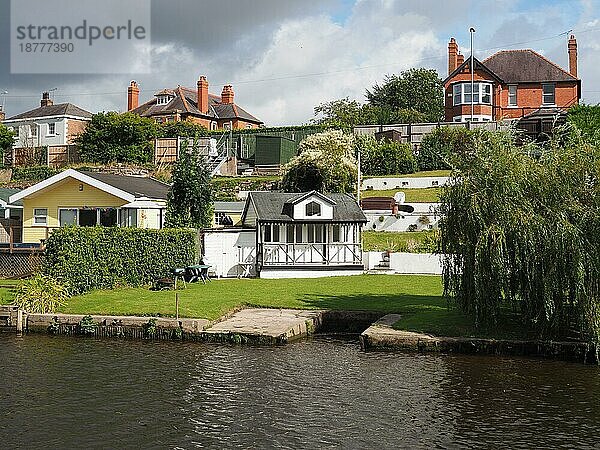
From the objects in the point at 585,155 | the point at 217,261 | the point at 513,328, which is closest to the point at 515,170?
the point at 585,155

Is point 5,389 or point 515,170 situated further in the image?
Answer: point 515,170

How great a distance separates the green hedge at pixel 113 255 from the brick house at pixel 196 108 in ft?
157

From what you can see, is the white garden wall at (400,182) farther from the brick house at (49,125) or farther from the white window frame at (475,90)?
the brick house at (49,125)

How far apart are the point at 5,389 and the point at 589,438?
10.8 m

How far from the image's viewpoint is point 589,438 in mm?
12648

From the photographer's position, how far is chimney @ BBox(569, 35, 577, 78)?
64688 millimetres

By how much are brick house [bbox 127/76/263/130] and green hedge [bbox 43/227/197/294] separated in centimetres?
4794

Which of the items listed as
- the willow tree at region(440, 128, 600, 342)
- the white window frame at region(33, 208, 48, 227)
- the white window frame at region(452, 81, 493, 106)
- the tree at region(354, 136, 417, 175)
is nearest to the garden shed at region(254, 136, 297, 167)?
the tree at region(354, 136, 417, 175)

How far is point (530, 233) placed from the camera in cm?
1788

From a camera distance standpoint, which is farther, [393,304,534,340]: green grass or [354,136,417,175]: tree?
[354,136,417,175]: tree

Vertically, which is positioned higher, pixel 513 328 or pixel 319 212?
pixel 319 212

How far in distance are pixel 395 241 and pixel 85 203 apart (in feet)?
47.4

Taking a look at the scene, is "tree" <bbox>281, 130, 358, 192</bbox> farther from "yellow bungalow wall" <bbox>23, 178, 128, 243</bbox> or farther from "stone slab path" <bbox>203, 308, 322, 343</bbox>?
"stone slab path" <bbox>203, 308, 322, 343</bbox>

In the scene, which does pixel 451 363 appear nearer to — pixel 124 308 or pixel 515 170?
pixel 515 170
